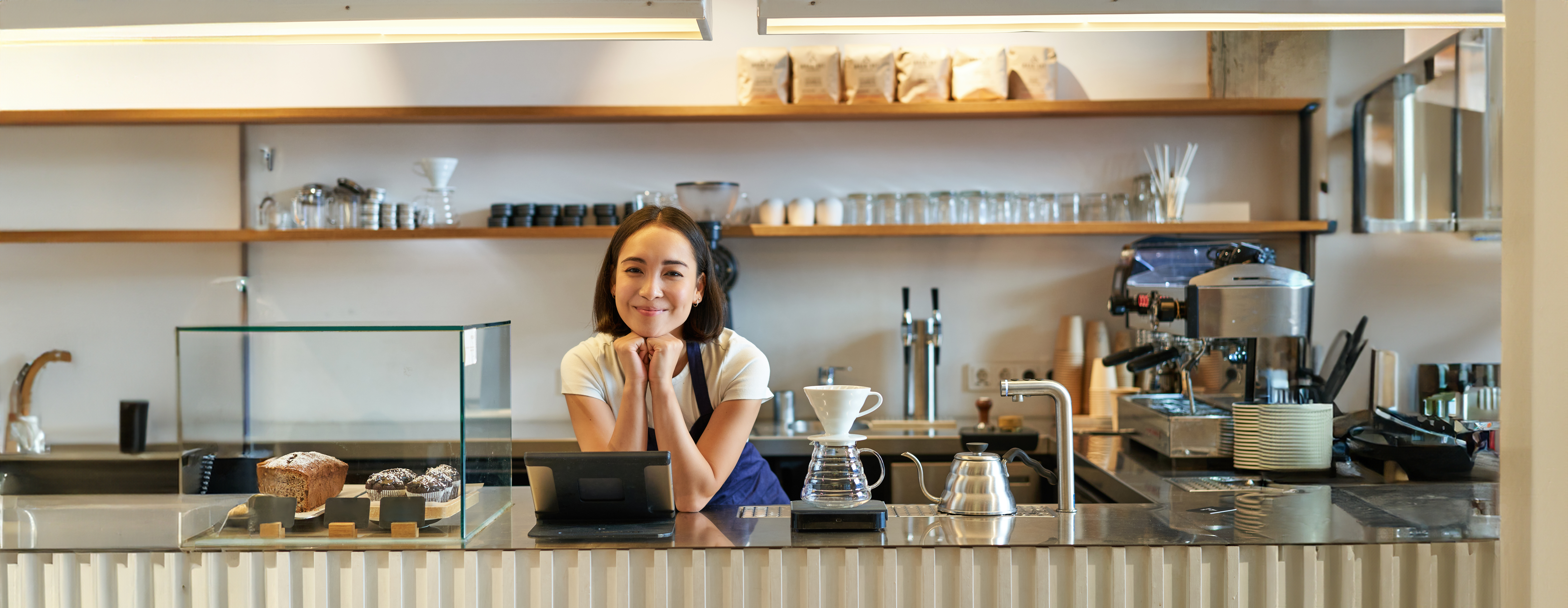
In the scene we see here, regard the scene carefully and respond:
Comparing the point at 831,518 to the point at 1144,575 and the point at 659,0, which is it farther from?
the point at 659,0

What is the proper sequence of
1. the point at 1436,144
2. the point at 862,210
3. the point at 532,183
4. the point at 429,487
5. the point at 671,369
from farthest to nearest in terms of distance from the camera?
the point at 532,183 < the point at 862,210 < the point at 1436,144 < the point at 671,369 < the point at 429,487

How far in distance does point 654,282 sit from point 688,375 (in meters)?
0.21

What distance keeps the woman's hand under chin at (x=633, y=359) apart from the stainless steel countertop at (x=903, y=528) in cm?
23

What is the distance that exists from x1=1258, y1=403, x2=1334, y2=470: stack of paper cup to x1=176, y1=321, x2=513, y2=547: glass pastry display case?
153cm

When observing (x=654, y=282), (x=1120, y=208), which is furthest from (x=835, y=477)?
(x=1120, y=208)

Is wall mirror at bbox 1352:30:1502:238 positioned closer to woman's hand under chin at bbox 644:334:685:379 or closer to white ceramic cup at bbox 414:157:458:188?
woman's hand under chin at bbox 644:334:685:379

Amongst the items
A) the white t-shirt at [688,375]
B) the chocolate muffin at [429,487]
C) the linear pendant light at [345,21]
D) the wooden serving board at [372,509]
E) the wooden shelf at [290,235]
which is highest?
the linear pendant light at [345,21]

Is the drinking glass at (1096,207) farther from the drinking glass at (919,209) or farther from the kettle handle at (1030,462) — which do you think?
the kettle handle at (1030,462)

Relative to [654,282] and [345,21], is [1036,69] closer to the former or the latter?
[654,282]

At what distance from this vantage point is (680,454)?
1679mm

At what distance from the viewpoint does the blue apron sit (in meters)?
1.84

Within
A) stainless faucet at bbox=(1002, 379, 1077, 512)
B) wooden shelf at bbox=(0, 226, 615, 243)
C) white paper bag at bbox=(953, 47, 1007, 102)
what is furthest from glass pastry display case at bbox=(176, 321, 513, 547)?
white paper bag at bbox=(953, 47, 1007, 102)

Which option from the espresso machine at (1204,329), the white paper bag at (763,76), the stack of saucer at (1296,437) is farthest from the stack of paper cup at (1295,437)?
the white paper bag at (763,76)

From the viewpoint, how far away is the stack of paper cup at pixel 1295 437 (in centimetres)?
210
